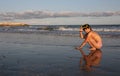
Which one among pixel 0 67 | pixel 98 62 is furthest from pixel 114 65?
pixel 0 67

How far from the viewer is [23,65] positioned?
7.17 meters

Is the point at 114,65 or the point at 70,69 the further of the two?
the point at 114,65

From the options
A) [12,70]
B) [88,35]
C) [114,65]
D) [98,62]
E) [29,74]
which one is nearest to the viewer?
[29,74]

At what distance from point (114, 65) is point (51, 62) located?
77.5 inches

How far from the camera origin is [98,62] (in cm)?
769

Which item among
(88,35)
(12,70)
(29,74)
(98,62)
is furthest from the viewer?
(88,35)

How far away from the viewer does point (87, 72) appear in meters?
6.18

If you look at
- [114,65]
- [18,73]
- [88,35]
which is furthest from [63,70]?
[88,35]

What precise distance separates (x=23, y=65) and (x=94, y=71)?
2.17 m

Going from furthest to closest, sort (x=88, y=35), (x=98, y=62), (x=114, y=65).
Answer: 1. (x=88, y=35)
2. (x=98, y=62)
3. (x=114, y=65)

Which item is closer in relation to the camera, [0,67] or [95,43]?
[0,67]

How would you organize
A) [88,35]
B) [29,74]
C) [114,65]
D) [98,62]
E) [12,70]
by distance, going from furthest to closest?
[88,35] → [98,62] → [114,65] → [12,70] → [29,74]

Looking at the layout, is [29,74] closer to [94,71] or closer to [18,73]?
[18,73]

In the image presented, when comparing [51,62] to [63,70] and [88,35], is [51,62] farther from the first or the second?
[88,35]
